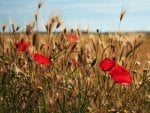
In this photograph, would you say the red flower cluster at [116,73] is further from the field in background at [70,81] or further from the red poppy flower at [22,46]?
the red poppy flower at [22,46]

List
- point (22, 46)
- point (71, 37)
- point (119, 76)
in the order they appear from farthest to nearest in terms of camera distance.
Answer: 1. point (71, 37)
2. point (22, 46)
3. point (119, 76)

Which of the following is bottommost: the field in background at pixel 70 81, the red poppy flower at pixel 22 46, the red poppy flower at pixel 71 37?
the field in background at pixel 70 81

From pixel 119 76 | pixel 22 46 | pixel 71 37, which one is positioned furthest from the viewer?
pixel 71 37

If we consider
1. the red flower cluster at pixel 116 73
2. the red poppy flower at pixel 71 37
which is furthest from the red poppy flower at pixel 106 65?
the red poppy flower at pixel 71 37

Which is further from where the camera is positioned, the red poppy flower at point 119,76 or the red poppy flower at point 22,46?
the red poppy flower at point 22,46

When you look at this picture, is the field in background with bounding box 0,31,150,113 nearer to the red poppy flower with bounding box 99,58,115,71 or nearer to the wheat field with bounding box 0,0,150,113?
the wheat field with bounding box 0,0,150,113

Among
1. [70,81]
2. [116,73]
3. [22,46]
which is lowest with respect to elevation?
[70,81]

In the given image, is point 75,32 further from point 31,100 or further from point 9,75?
point 31,100

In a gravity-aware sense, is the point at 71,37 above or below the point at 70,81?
above

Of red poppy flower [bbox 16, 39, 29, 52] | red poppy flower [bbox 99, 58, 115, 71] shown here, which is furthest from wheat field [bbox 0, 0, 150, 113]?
red poppy flower [bbox 99, 58, 115, 71]

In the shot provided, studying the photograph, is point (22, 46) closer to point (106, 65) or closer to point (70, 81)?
point (70, 81)

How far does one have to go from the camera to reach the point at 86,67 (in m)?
3.53

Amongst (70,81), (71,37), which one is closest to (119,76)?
(70,81)

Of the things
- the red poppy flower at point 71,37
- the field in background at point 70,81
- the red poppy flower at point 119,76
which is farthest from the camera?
the red poppy flower at point 71,37
